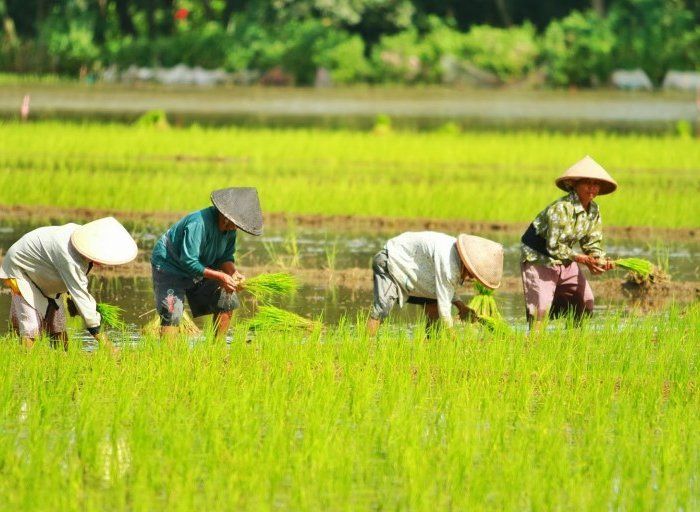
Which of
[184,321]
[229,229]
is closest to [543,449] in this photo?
[229,229]

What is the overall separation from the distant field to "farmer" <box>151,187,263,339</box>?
5887mm

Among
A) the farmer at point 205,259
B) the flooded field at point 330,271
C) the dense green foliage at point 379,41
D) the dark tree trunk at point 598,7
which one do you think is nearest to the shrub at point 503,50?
the dense green foliage at point 379,41

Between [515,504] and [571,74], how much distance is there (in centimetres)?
3256

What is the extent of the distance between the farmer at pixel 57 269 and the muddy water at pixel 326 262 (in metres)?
1.05

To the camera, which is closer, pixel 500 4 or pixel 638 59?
pixel 638 59

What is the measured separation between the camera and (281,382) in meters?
6.43

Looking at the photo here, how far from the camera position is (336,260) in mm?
11039

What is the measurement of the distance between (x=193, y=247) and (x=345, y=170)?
33.8ft

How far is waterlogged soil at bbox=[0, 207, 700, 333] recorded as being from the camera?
9.16 m

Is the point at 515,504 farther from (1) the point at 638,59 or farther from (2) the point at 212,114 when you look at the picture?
(1) the point at 638,59

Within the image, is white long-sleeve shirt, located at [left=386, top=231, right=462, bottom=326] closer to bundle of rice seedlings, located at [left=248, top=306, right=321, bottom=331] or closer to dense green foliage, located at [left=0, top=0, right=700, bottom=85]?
bundle of rice seedlings, located at [left=248, top=306, right=321, bottom=331]

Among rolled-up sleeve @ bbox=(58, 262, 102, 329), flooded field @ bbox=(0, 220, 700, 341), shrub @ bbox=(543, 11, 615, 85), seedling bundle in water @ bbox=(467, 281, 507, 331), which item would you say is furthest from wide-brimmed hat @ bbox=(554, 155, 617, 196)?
shrub @ bbox=(543, 11, 615, 85)

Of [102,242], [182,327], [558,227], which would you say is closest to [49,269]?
[102,242]

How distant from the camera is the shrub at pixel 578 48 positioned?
35875 millimetres
